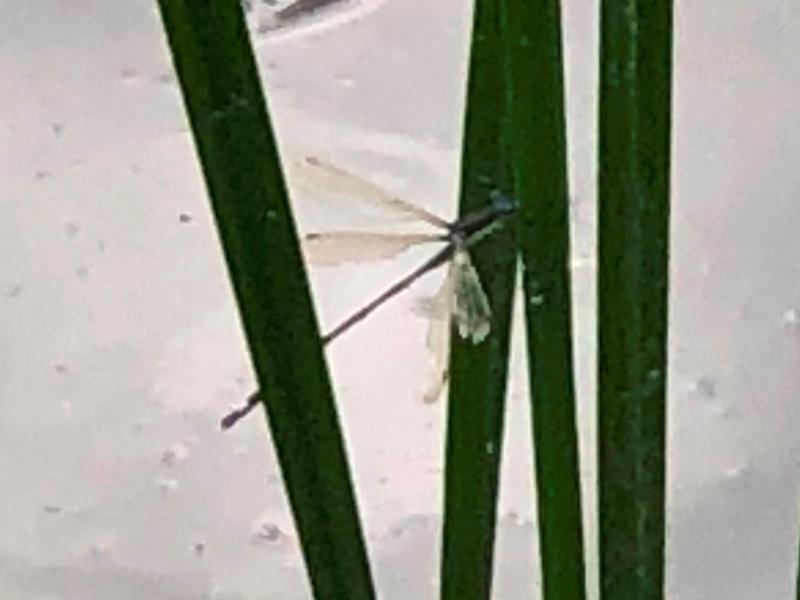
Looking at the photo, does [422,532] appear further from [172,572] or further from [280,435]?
[280,435]

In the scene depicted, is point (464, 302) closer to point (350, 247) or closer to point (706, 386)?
point (350, 247)

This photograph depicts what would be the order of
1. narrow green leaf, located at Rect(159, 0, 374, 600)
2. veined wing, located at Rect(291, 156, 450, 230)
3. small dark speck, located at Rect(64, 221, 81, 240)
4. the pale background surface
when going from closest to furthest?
narrow green leaf, located at Rect(159, 0, 374, 600) < veined wing, located at Rect(291, 156, 450, 230) < the pale background surface < small dark speck, located at Rect(64, 221, 81, 240)

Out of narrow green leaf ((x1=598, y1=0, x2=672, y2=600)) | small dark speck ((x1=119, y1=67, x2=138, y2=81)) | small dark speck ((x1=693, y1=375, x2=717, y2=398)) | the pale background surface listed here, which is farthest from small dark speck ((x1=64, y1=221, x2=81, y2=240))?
narrow green leaf ((x1=598, y1=0, x2=672, y2=600))

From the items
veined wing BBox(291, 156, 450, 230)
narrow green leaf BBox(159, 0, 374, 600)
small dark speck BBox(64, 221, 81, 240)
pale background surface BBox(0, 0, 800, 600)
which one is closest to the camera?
narrow green leaf BBox(159, 0, 374, 600)

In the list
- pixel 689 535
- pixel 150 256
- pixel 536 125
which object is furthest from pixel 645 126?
pixel 150 256

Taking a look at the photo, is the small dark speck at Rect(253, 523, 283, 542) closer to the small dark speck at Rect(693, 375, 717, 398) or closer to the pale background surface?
the pale background surface

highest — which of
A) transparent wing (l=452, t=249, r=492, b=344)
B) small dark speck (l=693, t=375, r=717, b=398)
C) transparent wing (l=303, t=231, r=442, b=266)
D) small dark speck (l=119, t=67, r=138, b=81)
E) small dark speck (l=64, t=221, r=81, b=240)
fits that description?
transparent wing (l=452, t=249, r=492, b=344)

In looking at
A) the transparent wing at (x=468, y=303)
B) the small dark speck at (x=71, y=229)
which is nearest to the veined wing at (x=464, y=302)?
the transparent wing at (x=468, y=303)

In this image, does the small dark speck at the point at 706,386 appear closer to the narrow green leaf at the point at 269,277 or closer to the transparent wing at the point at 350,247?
the transparent wing at the point at 350,247
